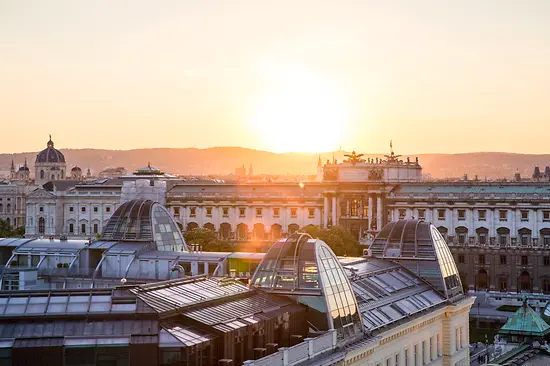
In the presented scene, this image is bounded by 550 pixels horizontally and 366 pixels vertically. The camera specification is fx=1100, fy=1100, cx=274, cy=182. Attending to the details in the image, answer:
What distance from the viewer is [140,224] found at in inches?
3647

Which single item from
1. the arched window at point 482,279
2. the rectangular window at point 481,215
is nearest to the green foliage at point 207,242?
the arched window at point 482,279

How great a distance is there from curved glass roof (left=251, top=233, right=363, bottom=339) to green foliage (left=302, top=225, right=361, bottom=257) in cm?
10199

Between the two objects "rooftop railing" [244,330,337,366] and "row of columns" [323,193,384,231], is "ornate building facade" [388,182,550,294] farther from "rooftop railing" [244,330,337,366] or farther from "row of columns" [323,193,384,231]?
"rooftop railing" [244,330,337,366]

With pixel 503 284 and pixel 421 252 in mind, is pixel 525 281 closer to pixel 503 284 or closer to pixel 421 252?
pixel 503 284

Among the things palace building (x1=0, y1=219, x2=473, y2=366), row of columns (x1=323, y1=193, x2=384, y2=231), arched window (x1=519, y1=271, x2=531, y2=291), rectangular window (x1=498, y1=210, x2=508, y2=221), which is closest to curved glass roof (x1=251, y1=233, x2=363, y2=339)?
palace building (x1=0, y1=219, x2=473, y2=366)

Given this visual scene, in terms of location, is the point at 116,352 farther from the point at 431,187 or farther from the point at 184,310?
the point at 431,187

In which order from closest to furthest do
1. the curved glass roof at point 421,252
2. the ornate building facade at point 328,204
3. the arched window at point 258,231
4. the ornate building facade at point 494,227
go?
the curved glass roof at point 421,252
the ornate building facade at point 494,227
the ornate building facade at point 328,204
the arched window at point 258,231

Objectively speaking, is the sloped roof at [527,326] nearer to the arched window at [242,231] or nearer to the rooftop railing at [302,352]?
the rooftop railing at [302,352]

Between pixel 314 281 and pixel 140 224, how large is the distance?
4188 cm

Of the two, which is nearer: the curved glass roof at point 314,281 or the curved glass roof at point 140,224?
the curved glass roof at point 314,281

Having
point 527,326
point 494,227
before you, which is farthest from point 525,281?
point 527,326

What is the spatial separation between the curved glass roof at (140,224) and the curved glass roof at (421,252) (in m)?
23.1

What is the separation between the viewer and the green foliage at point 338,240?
525ft

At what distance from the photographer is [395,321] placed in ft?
200
